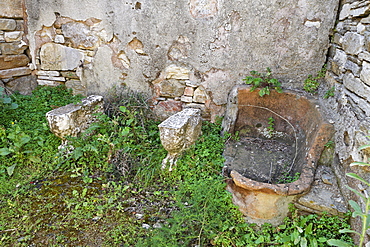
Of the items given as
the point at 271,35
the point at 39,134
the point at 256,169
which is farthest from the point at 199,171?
the point at 39,134

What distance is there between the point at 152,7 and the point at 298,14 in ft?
5.98

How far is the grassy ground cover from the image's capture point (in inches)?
79.8

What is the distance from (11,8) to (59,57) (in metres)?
0.94

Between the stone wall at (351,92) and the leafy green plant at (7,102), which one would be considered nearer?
the stone wall at (351,92)

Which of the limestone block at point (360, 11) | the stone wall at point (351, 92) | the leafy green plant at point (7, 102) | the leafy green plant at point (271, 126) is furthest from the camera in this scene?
the leafy green plant at point (7, 102)

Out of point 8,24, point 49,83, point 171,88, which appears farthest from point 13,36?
Answer: point 171,88

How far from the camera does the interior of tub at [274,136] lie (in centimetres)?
242

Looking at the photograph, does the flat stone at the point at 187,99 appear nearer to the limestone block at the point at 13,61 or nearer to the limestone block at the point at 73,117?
the limestone block at the point at 73,117

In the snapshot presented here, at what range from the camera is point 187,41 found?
10.8 feet

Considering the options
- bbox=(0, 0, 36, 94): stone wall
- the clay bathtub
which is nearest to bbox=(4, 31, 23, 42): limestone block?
bbox=(0, 0, 36, 94): stone wall

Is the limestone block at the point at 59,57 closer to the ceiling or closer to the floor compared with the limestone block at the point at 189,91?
closer to the ceiling

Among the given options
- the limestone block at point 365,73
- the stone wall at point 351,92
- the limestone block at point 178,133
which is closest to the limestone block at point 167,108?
the limestone block at point 178,133

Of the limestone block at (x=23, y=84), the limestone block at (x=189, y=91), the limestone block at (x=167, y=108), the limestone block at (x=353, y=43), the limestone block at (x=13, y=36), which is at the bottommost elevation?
the limestone block at (x=167, y=108)

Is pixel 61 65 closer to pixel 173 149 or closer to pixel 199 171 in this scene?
pixel 173 149
